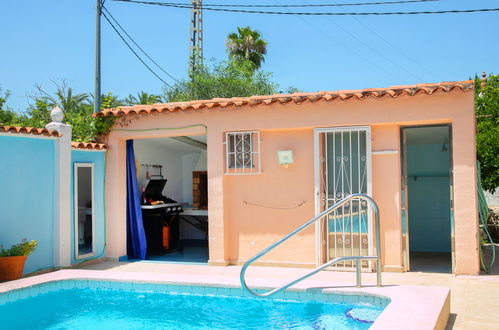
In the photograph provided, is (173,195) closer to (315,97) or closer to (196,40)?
(315,97)

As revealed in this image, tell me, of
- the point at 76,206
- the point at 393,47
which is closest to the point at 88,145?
the point at 76,206

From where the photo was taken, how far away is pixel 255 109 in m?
9.34

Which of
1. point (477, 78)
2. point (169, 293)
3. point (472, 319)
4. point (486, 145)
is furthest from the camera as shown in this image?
point (477, 78)

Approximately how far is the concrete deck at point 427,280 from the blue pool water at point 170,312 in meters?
0.49

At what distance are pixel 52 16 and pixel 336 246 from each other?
54.2ft

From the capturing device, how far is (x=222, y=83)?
27938 millimetres

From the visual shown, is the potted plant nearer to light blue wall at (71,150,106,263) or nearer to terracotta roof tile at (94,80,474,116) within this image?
light blue wall at (71,150,106,263)

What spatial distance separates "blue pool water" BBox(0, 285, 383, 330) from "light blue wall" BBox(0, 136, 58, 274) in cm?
149

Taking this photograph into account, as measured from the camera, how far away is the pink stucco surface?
7996mm

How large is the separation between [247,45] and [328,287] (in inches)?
1121

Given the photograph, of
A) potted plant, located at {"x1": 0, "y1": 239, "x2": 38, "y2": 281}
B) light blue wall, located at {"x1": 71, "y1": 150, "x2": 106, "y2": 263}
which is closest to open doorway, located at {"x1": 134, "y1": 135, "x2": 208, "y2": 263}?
light blue wall, located at {"x1": 71, "y1": 150, "x2": 106, "y2": 263}

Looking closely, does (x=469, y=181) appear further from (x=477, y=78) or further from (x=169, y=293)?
(x=477, y=78)

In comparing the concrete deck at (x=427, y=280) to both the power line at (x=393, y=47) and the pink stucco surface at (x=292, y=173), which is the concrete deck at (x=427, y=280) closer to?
the pink stucco surface at (x=292, y=173)

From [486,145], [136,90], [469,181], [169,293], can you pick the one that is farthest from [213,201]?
[136,90]
